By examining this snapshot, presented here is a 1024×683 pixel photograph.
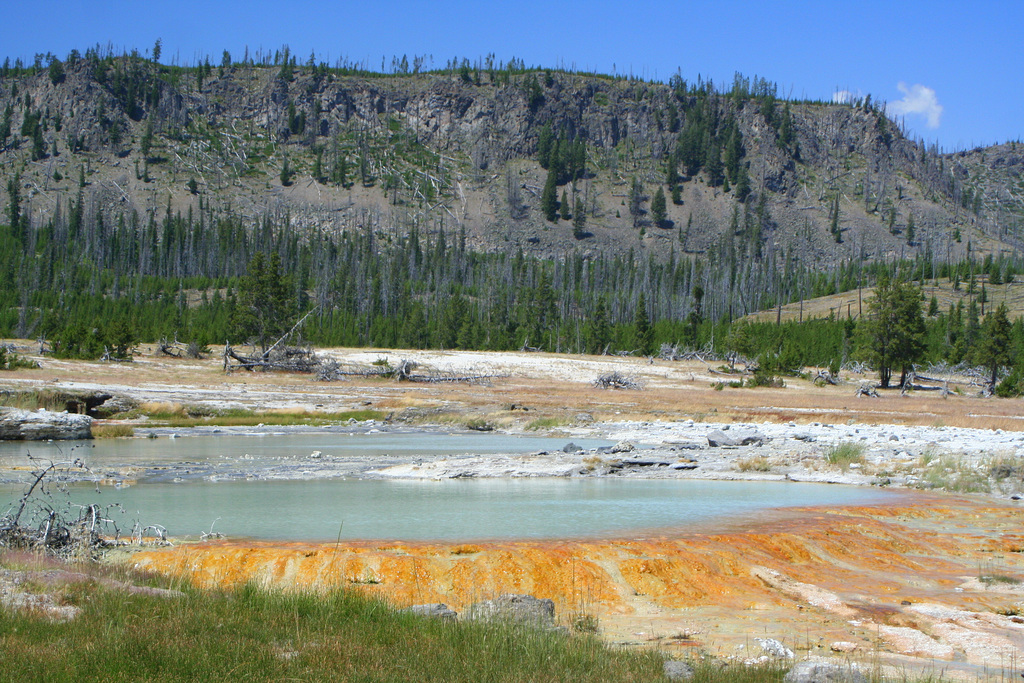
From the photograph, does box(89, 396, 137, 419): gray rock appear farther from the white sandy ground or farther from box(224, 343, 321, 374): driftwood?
box(224, 343, 321, 374): driftwood

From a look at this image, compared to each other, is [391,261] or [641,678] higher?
[391,261]

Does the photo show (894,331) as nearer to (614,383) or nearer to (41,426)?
(614,383)

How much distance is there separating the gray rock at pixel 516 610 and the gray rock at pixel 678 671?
1.41 meters

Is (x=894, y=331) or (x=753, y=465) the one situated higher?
(x=894, y=331)

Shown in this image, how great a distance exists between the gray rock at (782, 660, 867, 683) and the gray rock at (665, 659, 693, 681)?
0.75 m

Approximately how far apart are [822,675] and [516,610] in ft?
10.3

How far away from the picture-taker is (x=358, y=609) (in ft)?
24.9

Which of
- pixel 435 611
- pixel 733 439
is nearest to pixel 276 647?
pixel 435 611

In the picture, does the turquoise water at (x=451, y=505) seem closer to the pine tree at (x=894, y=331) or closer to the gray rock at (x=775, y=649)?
the gray rock at (x=775, y=649)

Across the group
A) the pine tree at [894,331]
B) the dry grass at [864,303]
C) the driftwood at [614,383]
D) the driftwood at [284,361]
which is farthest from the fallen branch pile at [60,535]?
the dry grass at [864,303]

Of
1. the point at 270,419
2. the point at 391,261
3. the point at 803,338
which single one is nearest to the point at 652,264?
the point at 391,261

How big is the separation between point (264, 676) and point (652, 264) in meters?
184

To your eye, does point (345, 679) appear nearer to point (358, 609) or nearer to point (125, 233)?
point (358, 609)

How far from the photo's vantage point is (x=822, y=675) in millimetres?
6062
